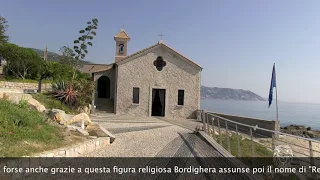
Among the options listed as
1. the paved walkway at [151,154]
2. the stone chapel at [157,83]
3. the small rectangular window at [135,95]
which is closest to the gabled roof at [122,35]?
the stone chapel at [157,83]

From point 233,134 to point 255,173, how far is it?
2108 millimetres

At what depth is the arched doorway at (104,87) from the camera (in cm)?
2544

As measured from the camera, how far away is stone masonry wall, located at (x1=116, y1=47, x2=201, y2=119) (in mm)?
20719

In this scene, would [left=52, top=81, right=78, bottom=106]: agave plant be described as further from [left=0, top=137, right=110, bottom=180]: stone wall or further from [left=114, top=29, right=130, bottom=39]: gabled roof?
[left=114, top=29, right=130, bottom=39]: gabled roof

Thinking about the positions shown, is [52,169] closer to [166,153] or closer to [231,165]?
[166,153]

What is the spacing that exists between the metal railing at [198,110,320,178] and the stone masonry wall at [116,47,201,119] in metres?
11.2

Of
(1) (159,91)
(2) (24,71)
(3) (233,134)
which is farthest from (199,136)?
(2) (24,71)

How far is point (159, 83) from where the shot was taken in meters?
21.0

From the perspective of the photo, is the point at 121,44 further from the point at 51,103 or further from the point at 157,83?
the point at 51,103

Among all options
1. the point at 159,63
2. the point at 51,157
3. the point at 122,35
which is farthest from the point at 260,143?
the point at 122,35

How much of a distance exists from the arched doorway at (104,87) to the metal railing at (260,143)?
57.5 feet

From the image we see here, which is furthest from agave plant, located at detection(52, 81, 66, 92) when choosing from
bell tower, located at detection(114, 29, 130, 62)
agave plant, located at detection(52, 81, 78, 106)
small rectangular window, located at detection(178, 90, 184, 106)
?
bell tower, located at detection(114, 29, 130, 62)

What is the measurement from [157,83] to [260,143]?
49.5ft

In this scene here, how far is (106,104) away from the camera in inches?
883
